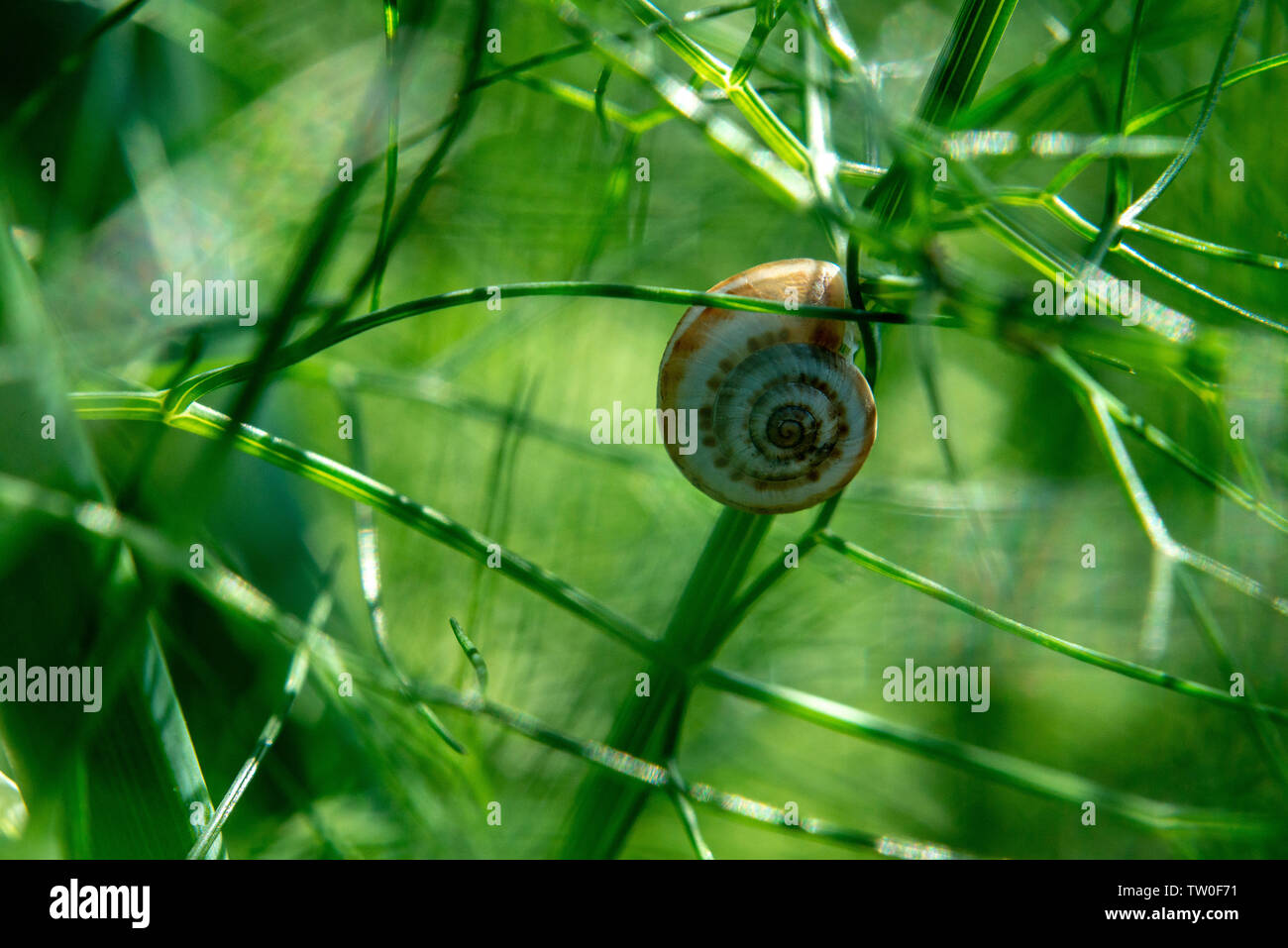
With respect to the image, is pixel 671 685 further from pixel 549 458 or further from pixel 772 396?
pixel 549 458

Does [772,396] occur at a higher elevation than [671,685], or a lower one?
higher

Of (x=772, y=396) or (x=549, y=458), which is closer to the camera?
(x=772, y=396)

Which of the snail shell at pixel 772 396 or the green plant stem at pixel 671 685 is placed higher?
the snail shell at pixel 772 396

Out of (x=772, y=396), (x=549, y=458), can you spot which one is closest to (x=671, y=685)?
(x=772, y=396)
